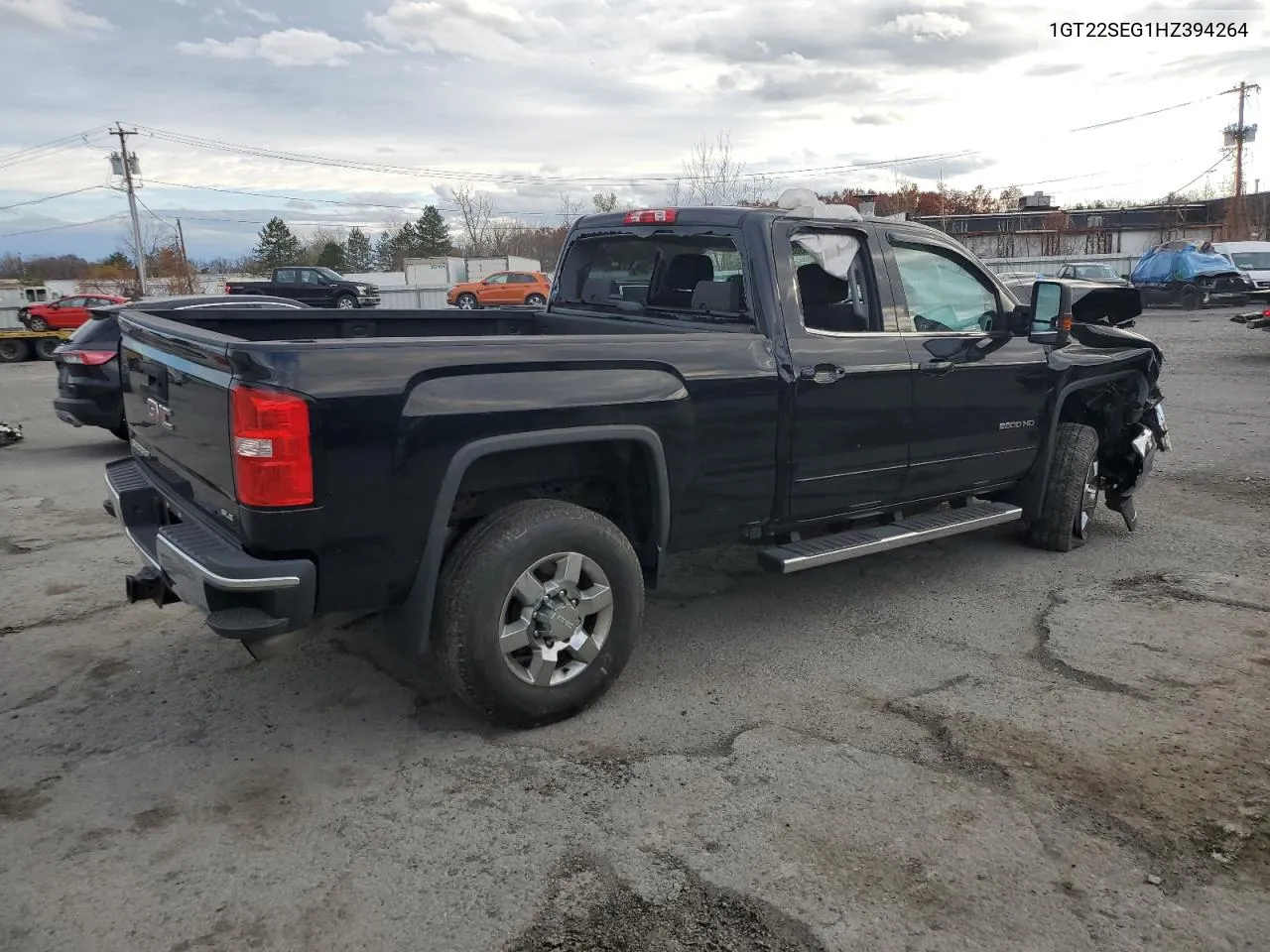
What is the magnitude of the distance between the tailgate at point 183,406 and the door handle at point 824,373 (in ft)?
7.66

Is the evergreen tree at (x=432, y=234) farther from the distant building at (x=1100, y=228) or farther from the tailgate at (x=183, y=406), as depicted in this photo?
the tailgate at (x=183, y=406)

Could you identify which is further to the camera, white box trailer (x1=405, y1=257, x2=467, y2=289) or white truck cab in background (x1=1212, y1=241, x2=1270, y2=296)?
white box trailer (x1=405, y1=257, x2=467, y2=289)

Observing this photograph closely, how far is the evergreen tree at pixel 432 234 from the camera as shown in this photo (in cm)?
8019

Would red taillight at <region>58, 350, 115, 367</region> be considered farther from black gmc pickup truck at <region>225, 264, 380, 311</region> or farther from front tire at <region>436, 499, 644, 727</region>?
black gmc pickup truck at <region>225, 264, 380, 311</region>

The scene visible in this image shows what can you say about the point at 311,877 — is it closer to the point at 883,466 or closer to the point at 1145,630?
the point at 883,466

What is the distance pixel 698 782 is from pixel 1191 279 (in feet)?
99.9

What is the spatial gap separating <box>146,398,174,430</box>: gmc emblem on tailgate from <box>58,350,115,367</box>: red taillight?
18.6 feet

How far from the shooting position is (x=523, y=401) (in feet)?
11.1

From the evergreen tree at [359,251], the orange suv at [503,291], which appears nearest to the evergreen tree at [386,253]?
the evergreen tree at [359,251]

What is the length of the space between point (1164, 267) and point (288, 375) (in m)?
31.9

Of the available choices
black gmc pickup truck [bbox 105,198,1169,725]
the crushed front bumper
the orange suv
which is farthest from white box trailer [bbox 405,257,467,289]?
the crushed front bumper

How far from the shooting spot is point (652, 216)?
Answer: 4.94 meters

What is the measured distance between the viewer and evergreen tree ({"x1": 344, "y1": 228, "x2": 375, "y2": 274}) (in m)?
91.5

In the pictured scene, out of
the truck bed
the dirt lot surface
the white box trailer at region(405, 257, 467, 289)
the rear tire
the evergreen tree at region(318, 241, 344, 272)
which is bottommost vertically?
the dirt lot surface
